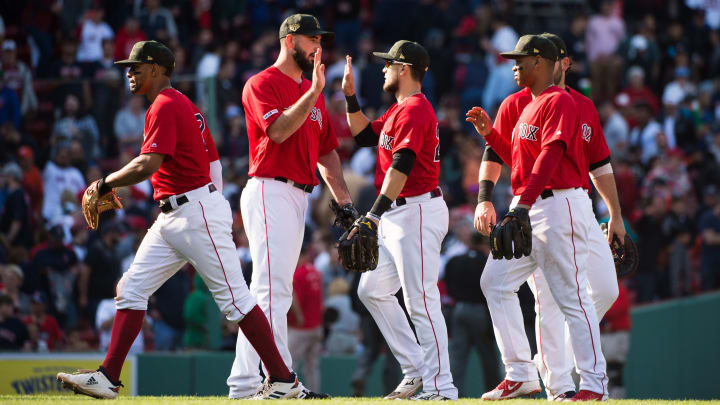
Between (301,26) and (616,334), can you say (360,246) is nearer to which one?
(301,26)

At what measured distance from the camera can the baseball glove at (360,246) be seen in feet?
21.4

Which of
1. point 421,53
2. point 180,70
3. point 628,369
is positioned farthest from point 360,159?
point 421,53

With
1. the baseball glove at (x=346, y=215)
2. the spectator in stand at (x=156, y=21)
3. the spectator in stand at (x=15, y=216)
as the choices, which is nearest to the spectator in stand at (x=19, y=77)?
the spectator in stand at (x=15, y=216)

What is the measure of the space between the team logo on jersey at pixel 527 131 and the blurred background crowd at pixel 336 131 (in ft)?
13.0

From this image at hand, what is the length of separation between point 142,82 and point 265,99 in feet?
2.46

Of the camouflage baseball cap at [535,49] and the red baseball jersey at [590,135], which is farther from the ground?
the camouflage baseball cap at [535,49]

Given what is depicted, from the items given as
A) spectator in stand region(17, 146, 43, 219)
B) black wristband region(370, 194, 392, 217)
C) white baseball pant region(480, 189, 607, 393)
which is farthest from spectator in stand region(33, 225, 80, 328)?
white baseball pant region(480, 189, 607, 393)

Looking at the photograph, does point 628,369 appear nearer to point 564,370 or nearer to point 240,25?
point 564,370

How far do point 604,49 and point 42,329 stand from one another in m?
11.2

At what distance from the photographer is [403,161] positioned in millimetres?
6645

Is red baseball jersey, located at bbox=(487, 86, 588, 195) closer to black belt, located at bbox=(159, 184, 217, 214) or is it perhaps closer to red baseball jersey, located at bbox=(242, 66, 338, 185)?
red baseball jersey, located at bbox=(242, 66, 338, 185)

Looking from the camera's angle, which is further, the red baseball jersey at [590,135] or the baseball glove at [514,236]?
the red baseball jersey at [590,135]

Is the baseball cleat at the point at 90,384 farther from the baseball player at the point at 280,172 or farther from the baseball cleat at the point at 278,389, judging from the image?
the baseball cleat at the point at 278,389

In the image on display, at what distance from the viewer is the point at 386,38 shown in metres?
18.1
